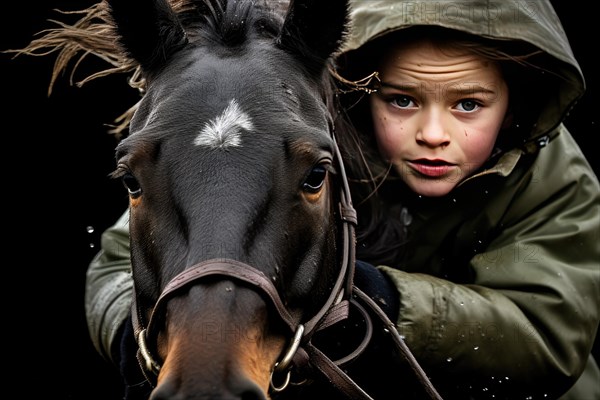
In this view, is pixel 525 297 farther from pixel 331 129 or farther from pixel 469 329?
pixel 331 129

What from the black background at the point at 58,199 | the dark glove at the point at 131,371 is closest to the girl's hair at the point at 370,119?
the dark glove at the point at 131,371

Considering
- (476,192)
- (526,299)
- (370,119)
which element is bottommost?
(526,299)

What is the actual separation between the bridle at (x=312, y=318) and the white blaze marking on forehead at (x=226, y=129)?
28 cm

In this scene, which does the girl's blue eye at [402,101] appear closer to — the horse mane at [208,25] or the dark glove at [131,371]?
the horse mane at [208,25]

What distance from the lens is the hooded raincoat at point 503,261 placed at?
252 centimetres

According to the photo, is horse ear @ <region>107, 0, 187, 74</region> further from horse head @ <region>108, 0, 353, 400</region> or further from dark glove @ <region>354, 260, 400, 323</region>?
dark glove @ <region>354, 260, 400, 323</region>

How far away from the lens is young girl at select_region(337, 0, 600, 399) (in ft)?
8.37

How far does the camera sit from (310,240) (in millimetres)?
1875

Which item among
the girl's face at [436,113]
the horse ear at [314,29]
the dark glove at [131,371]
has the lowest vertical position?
the dark glove at [131,371]

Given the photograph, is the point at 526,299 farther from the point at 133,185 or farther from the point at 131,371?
the point at 133,185

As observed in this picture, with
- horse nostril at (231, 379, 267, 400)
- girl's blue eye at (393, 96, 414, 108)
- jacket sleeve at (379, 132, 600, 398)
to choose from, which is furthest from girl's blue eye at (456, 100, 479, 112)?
horse nostril at (231, 379, 267, 400)

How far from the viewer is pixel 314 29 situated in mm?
2141

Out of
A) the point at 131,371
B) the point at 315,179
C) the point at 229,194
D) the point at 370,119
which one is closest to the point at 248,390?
the point at 229,194

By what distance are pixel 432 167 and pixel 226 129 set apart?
1095 mm
